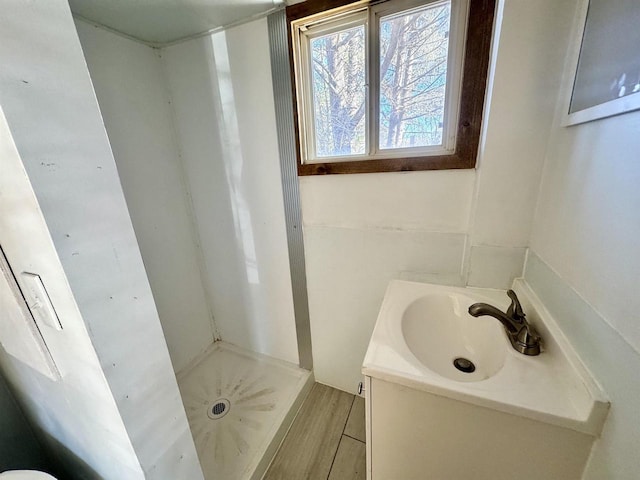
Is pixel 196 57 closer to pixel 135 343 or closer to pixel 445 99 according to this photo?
pixel 445 99

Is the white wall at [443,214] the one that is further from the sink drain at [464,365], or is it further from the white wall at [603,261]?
the sink drain at [464,365]

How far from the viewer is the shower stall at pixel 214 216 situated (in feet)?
3.99

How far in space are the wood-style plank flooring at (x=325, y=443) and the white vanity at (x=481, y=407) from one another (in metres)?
0.44

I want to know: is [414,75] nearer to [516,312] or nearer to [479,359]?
[516,312]

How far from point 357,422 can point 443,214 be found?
117cm

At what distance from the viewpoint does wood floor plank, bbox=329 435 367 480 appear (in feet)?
3.67

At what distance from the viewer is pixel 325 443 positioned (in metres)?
1.26

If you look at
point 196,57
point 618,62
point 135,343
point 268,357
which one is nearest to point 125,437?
point 135,343

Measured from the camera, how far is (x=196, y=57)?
1.31 m

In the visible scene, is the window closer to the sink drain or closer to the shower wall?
the shower wall

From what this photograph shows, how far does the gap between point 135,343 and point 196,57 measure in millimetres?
1403

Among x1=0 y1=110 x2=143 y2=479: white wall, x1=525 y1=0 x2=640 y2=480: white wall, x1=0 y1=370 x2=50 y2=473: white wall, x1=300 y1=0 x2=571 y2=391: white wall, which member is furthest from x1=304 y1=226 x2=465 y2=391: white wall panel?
x1=0 y1=370 x2=50 y2=473: white wall

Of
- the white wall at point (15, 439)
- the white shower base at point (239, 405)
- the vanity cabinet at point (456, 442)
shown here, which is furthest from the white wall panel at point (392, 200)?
the white wall at point (15, 439)

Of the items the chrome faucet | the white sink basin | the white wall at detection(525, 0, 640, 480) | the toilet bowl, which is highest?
the white wall at detection(525, 0, 640, 480)
